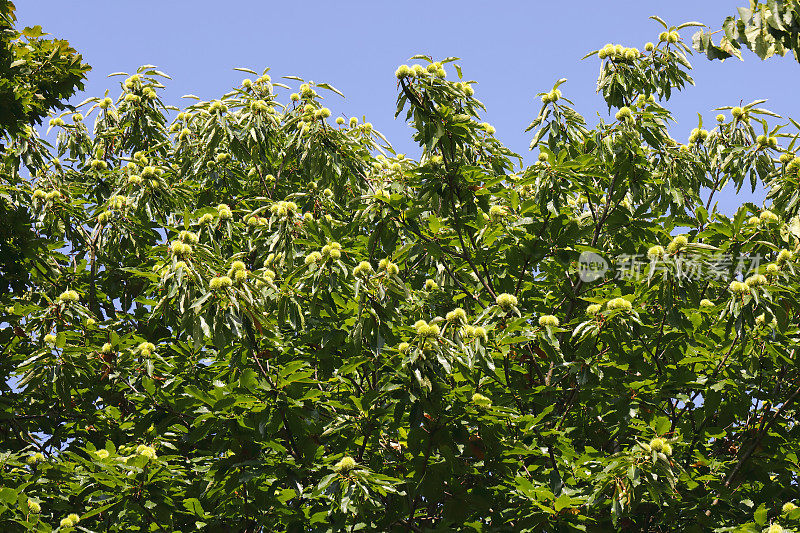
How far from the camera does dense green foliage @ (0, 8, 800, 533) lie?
4.84 m

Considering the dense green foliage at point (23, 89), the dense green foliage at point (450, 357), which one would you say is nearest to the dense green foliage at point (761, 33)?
the dense green foliage at point (450, 357)

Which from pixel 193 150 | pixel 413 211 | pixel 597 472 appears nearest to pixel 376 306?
pixel 413 211

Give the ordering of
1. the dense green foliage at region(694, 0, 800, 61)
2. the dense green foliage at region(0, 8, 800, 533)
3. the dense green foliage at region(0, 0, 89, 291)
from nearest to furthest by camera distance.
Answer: the dense green foliage at region(694, 0, 800, 61) → the dense green foliage at region(0, 8, 800, 533) → the dense green foliage at region(0, 0, 89, 291)

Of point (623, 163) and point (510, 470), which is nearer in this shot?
point (510, 470)

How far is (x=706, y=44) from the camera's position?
11.6ft

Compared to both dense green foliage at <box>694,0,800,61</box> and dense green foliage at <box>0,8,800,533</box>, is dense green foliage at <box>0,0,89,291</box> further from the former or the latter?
dense green foliage at <box>694,0,800,61</box>

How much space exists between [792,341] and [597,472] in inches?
66.1

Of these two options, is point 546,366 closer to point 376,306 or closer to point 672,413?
point 672,413

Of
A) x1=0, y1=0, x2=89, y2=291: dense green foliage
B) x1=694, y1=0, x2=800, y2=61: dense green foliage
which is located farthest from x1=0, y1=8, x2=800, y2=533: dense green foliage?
x1=694, y1=0, x2=800, y2=61: dense green foliage

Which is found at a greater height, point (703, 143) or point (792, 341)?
point (703, 143)

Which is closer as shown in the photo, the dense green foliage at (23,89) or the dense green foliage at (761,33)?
the dense green foliage at (761,33)

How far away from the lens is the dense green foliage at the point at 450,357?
191 inches

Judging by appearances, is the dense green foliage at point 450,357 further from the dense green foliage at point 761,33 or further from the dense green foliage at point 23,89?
the dense green foliage at point 761,33

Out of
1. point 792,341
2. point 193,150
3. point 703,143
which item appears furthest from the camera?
point 193,150
